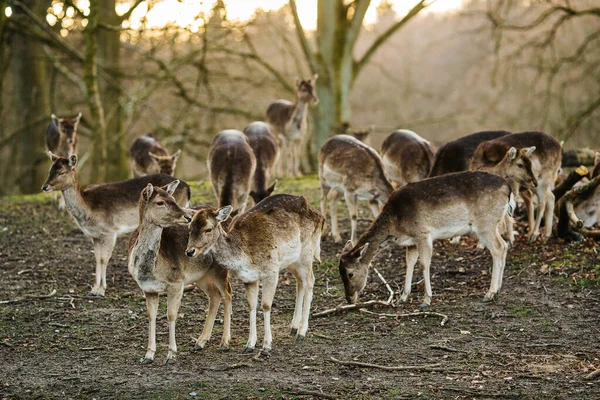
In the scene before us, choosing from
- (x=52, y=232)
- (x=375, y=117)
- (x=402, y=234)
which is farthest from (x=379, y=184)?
(x=375, y=117)

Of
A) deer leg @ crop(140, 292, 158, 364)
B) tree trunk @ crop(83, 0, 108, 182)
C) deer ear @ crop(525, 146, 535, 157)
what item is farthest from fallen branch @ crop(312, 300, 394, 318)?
tree trunk @ crop(83, 0, 108, 182)

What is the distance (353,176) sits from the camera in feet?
36.6

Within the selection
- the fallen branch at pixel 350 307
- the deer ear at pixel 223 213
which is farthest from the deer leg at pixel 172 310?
the fallen branch at pixel 350 307

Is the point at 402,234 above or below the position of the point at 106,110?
below

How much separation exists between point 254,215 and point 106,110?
514 inches

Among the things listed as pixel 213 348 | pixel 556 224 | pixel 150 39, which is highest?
pixel 150 39

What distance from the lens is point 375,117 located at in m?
28.7

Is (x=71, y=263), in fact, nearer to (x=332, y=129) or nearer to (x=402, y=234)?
(x=402, y=234)

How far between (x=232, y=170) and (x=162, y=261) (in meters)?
4.25

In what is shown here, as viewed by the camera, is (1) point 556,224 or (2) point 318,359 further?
(1) point 556,224

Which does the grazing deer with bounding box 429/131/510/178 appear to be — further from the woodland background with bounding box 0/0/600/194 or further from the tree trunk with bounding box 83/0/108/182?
the tree trunk with bounding box 83/0/108/182

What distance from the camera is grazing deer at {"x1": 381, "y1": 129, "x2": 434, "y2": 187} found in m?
12.0

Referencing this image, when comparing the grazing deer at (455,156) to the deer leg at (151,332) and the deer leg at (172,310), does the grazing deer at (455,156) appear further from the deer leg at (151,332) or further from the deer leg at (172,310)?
the deer leg at (151,332)

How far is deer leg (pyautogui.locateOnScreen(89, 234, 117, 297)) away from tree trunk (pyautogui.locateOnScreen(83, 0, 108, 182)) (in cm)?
526
